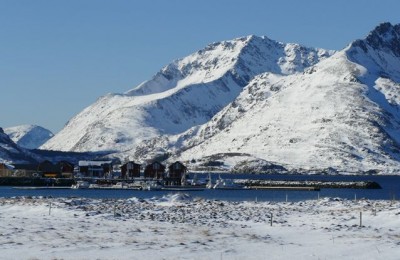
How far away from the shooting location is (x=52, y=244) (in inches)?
1800

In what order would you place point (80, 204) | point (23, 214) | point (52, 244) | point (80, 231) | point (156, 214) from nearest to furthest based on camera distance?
1. point (52, 244)
2. point (80, 231)
3. point (23, 214)
4. point (156, 214)
5. point (80, 204)

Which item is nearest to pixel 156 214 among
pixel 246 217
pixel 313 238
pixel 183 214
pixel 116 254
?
pixel 183 214

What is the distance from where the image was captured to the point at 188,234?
53906 mm

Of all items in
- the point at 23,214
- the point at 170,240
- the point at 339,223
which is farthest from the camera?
the point at 23,214

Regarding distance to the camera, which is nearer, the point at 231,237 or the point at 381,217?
the point at 231,237

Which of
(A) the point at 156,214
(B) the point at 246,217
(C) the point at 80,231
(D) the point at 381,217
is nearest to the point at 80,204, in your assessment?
(A) the point at 156,214

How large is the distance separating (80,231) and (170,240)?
24.9 feet

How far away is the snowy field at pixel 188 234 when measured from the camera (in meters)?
43.8

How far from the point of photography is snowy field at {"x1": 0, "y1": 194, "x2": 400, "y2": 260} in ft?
144

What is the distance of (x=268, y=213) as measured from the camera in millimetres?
76312

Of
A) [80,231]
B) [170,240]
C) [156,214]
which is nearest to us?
[170,240]

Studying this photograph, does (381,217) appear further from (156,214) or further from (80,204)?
(80,204)

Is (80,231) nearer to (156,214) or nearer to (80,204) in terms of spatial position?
(156,214)

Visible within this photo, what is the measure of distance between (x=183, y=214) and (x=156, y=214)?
259 cm
